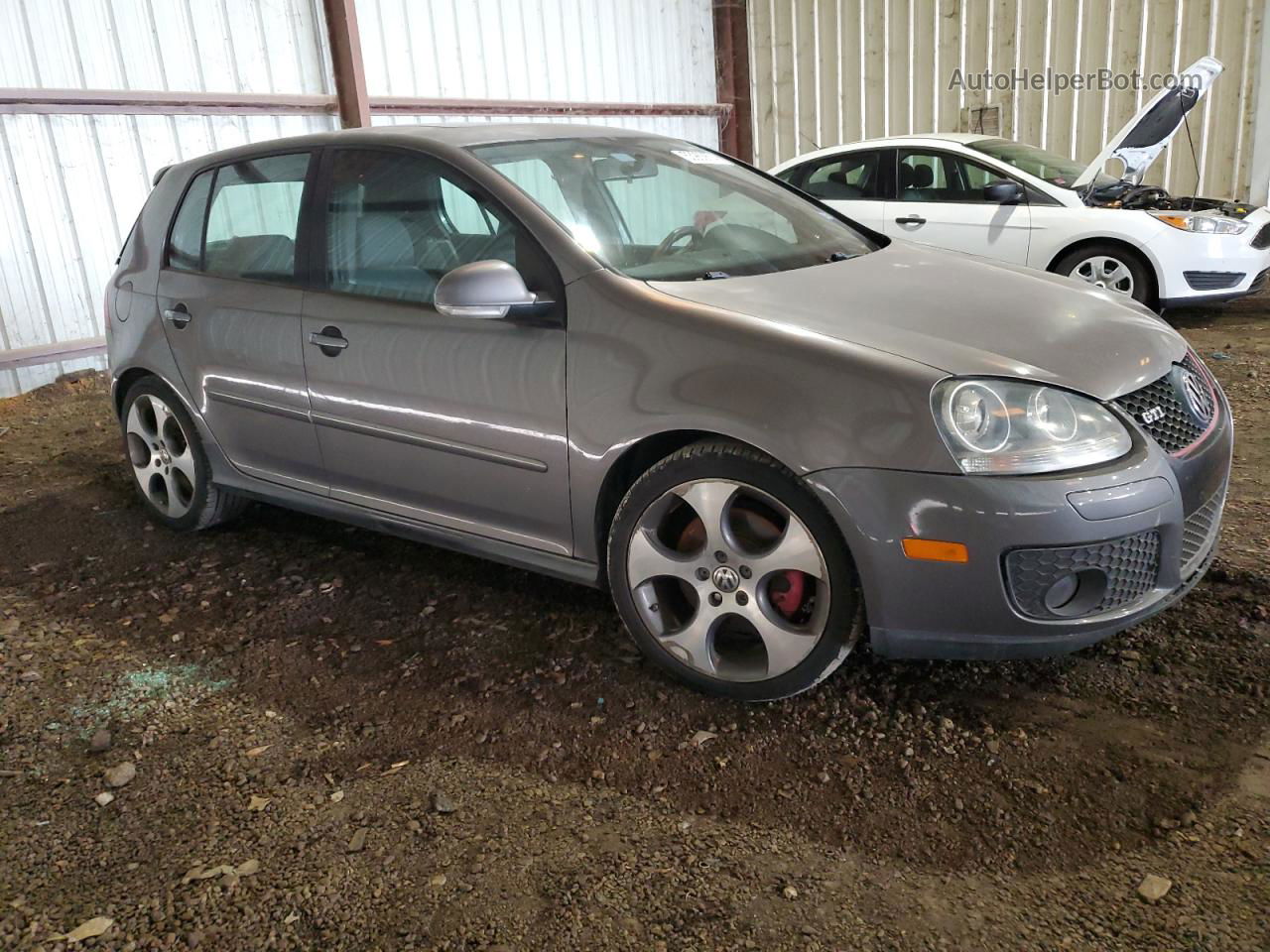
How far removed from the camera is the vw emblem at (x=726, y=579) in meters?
2.51

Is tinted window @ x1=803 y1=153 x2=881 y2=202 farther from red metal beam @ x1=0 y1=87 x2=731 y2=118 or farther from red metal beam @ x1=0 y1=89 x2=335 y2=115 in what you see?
red metal beam @ x1=0 y1=89 x2=335 y2=115

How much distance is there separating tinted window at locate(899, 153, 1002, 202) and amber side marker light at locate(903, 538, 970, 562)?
5.88m

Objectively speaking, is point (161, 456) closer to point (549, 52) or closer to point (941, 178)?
point (941, 178)

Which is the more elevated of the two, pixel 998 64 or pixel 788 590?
pixel 998 64

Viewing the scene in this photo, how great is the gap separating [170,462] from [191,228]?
3.00ft

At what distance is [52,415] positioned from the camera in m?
6.47

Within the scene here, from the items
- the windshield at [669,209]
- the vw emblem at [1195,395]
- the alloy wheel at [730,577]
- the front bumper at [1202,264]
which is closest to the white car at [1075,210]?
the front bumper at [1202,264]

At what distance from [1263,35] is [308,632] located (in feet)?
33.3

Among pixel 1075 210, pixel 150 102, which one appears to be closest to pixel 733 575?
pixel 1075 210

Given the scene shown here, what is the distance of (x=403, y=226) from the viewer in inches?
121

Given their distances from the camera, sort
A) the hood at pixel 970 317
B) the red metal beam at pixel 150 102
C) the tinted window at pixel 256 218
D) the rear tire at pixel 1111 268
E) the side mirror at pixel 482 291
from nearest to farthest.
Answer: the hood at pixel 970 317
the side mirror at pixel 482 291
the tinted window at pixel 256 218
the red metal beam at pixel 150 102
the rear tire at pixel 1111 268

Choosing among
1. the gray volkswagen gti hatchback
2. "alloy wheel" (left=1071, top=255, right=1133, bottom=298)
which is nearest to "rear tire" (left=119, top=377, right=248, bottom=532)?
the gray volkswagen gti hatchback

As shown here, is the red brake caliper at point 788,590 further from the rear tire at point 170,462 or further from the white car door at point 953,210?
the white car door at point 953,210

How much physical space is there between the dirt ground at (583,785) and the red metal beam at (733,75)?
10035mm
